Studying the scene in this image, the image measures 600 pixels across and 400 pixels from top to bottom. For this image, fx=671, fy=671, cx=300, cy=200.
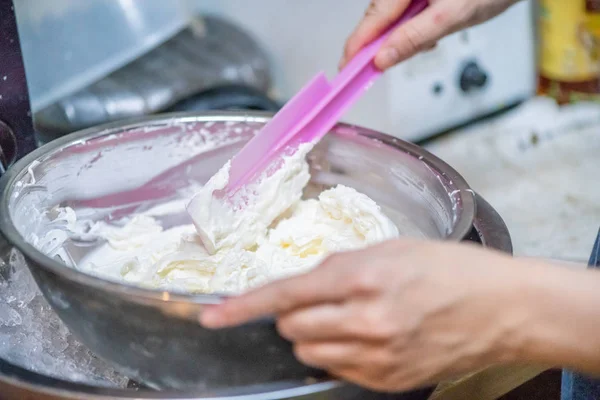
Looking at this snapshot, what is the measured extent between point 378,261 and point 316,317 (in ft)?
0.15

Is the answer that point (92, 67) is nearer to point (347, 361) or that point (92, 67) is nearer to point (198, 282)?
point (198, 282)

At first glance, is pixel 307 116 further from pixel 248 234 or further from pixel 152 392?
pixel 152 392

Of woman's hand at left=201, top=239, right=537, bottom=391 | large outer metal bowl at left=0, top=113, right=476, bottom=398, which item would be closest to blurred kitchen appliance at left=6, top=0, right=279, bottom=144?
large outer metal bowl at left=0, top=113, right=476, bottom=398

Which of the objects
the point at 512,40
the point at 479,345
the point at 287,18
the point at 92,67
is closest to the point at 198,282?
the point at 479,345

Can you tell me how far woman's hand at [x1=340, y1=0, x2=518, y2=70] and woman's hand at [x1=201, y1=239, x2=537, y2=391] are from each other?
35 centimetres

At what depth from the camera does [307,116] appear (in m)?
0.66

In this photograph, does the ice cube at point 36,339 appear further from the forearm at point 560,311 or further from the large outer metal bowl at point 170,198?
the forearm at point 560,311

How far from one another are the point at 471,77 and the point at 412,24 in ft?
1.89

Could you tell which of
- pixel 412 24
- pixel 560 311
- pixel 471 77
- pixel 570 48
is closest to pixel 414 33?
pixel 412 24

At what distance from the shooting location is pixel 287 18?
1249 millimetres

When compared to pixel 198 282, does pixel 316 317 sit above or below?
above

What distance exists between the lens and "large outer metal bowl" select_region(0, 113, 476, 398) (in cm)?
42

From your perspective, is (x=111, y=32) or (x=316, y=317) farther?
(x=111, y=32)

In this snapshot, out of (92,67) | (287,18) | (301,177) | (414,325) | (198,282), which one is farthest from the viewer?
(287,18)
